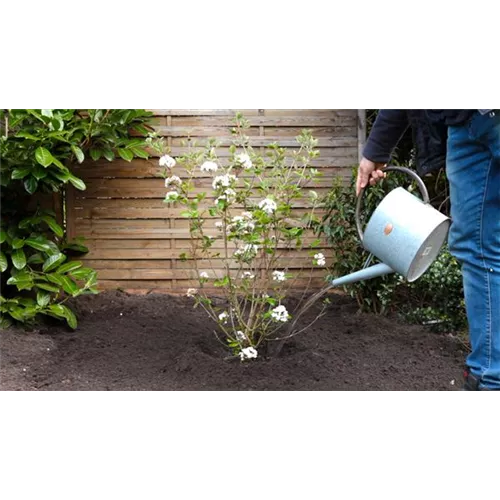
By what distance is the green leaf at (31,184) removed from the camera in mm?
3295

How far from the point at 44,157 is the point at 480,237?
7.14 feet

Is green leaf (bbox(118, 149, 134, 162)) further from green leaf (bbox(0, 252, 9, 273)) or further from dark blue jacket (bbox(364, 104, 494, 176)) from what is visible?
dark blue jacket (bbox(364, 104, 494, 176))

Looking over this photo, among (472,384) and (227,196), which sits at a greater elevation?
(227,196)

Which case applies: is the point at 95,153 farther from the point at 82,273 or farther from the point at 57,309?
the point at 57,309

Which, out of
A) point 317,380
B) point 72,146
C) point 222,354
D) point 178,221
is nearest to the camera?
point 317,380

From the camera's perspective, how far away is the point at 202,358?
2916 millimetres

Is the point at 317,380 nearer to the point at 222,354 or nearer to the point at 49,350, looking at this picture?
the point at 222,354

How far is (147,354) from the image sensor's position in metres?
3.13

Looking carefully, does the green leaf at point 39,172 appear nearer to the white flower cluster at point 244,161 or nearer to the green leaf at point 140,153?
the green leaf at point 140,153

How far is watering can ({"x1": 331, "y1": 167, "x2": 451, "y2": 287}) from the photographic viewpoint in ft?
6.82

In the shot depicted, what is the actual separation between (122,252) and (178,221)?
0.44 metres

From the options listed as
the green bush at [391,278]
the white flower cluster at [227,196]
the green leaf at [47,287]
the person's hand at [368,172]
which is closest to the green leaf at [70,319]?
the green leaf at [47,287]

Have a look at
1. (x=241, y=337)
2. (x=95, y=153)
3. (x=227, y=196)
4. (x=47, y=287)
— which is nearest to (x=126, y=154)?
(x=95, y=153)

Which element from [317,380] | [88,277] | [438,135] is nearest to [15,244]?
[88,277]
